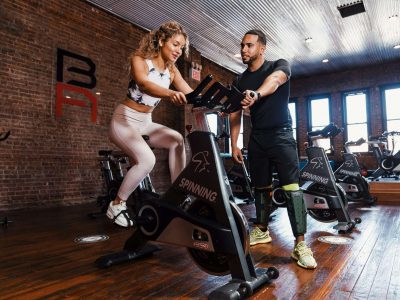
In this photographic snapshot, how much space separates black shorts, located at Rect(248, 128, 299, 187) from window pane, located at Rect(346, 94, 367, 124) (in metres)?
10.3

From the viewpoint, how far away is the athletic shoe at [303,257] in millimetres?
1925

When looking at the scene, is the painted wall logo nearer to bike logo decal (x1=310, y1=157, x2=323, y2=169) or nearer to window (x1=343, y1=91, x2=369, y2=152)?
bike logo decal (x1=310, y1=157, x2=323, y2=169)

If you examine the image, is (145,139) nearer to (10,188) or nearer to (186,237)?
(186,237)

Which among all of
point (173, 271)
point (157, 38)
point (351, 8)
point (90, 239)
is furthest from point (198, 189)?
point (351, 8)

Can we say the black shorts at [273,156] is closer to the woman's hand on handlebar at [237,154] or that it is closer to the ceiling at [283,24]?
the woman's hand on handlebar at [237,154]

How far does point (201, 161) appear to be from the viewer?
1.65 meters

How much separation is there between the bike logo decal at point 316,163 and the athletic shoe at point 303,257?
53.4 inches

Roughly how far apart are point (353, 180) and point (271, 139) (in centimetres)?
353

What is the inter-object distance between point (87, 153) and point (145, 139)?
408cm

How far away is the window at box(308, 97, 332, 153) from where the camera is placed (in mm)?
11805

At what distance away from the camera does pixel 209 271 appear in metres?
1.66

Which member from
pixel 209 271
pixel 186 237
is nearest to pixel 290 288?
pixel 209 271

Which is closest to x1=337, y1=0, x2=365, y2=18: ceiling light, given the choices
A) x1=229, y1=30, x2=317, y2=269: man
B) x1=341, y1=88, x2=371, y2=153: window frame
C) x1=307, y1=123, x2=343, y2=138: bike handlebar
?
x1=307, y1=123, x2=343, y2=138: bike handlebar

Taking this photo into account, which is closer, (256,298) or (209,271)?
(256,298)
